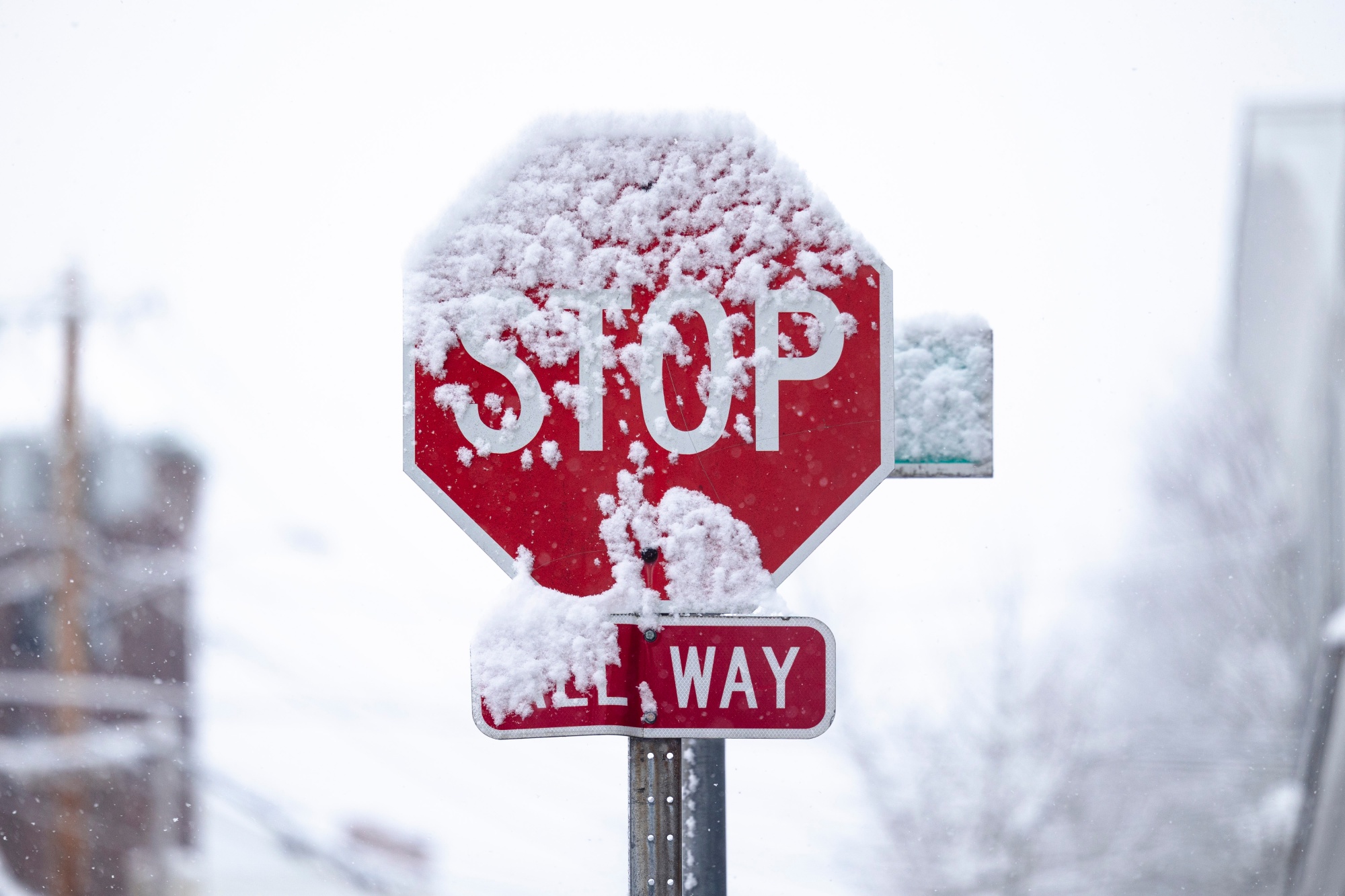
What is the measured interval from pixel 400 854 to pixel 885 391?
16.6ft

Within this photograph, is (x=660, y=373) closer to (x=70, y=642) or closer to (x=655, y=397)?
(x=655, y=397)

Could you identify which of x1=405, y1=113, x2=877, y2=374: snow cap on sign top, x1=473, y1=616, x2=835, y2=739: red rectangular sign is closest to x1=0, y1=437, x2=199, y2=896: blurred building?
x1=405, y1=113, x2=877, y2=374: snow cap on sign top

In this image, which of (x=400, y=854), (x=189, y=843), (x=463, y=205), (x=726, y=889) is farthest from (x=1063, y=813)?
(x=189, y=843)

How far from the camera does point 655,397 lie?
994 mm

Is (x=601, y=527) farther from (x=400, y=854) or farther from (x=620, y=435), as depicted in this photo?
(x=400, y=854)

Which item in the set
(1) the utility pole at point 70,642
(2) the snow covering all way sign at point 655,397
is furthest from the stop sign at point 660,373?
(1) the utility pole at point 70,642

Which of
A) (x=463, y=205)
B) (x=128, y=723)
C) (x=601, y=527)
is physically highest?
(x=463, y=205)

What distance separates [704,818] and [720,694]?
185 millimetres

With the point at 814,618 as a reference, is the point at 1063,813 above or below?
below

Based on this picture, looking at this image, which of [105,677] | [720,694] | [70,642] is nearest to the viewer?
[720,694]

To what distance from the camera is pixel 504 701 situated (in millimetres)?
933

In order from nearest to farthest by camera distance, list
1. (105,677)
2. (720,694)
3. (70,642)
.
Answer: (720,694)
(70,642)
(105,677)

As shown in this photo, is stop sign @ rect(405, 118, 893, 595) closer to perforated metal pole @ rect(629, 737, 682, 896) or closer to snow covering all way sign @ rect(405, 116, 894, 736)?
snow covering all way sign @ rect(405, 116, 894, 736)

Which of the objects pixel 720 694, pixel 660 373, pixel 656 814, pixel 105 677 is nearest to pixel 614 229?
pixel 660 373
